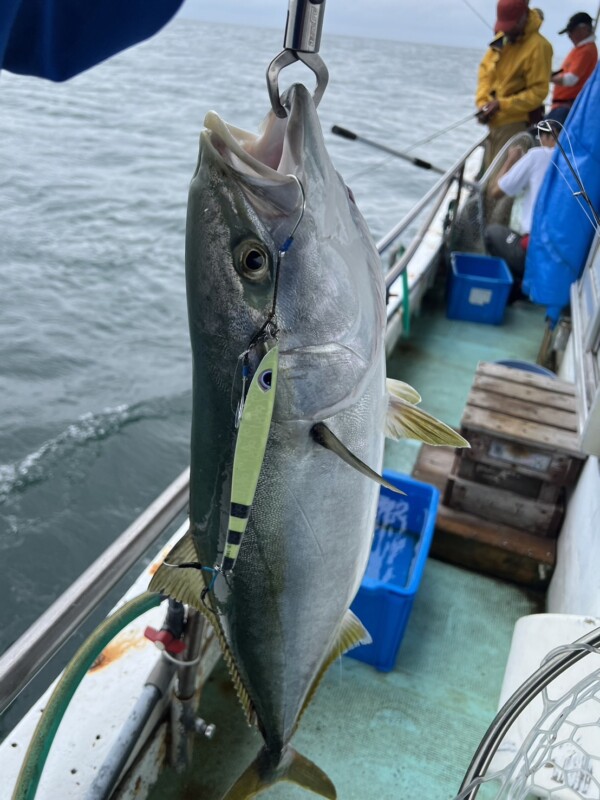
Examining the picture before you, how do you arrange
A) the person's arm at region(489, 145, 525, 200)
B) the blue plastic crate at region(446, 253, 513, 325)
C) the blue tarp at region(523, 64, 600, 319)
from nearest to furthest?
the blue tarp at region(523, 64, 600, 319)
the blue plastic crate at region(446, 253, 513, 325)
the person's arm at region(489, 145, 525, 200)

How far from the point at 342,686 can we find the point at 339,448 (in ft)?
6.23

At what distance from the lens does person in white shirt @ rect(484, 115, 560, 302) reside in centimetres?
559

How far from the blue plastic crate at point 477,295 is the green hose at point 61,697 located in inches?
199

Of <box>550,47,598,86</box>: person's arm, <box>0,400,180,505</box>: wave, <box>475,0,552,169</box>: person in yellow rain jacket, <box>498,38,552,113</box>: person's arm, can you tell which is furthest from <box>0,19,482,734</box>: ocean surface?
<box>550,47,598,86</box>: person's arm

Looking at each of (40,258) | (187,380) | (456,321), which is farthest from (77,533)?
(40,258)

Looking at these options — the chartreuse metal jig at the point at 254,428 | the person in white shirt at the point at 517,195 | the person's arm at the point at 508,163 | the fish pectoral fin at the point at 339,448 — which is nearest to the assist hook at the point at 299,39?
the chartreuse metal jig at the point at 254,428

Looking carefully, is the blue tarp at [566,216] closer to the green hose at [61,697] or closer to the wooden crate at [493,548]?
the wooden crate at [493,548]

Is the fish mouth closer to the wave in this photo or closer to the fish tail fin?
the fish tail fin

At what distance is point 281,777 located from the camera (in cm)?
154

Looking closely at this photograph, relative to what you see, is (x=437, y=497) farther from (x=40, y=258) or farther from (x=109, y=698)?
(x=40, y=258)

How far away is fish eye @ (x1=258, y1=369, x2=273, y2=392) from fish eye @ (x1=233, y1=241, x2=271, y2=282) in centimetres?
16

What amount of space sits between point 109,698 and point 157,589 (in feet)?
3.03

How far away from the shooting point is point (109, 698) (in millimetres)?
2027

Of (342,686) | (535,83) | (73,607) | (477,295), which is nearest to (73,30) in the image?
(73,607)
